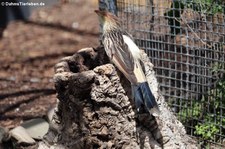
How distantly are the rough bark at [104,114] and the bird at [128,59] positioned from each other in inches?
3.6

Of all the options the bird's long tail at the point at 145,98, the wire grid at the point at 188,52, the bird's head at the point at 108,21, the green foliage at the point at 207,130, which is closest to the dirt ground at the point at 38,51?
the wire grid at the point at 188,52

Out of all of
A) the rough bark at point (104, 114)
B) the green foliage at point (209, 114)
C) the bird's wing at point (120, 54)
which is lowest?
the green foliage at point (209, 114)

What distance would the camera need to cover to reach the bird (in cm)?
425

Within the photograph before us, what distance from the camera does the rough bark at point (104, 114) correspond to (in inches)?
167

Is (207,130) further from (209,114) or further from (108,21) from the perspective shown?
(108,21)

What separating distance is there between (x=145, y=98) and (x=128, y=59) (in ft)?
1.13

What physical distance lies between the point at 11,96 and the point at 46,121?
42.1 inches

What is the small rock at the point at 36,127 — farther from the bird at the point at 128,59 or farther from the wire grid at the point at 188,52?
the bird at the point at 128,59

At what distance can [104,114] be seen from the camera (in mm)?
4301

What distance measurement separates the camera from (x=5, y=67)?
25.8 ft

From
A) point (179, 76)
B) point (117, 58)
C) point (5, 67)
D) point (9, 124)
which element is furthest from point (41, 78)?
point (117, 58)

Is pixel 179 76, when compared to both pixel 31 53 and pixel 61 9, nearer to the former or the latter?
pixel 31 53

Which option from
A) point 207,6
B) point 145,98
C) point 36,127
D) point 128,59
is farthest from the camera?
point 36,127

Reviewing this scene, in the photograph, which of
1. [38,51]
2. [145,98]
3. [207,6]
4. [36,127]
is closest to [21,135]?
[36,127]
